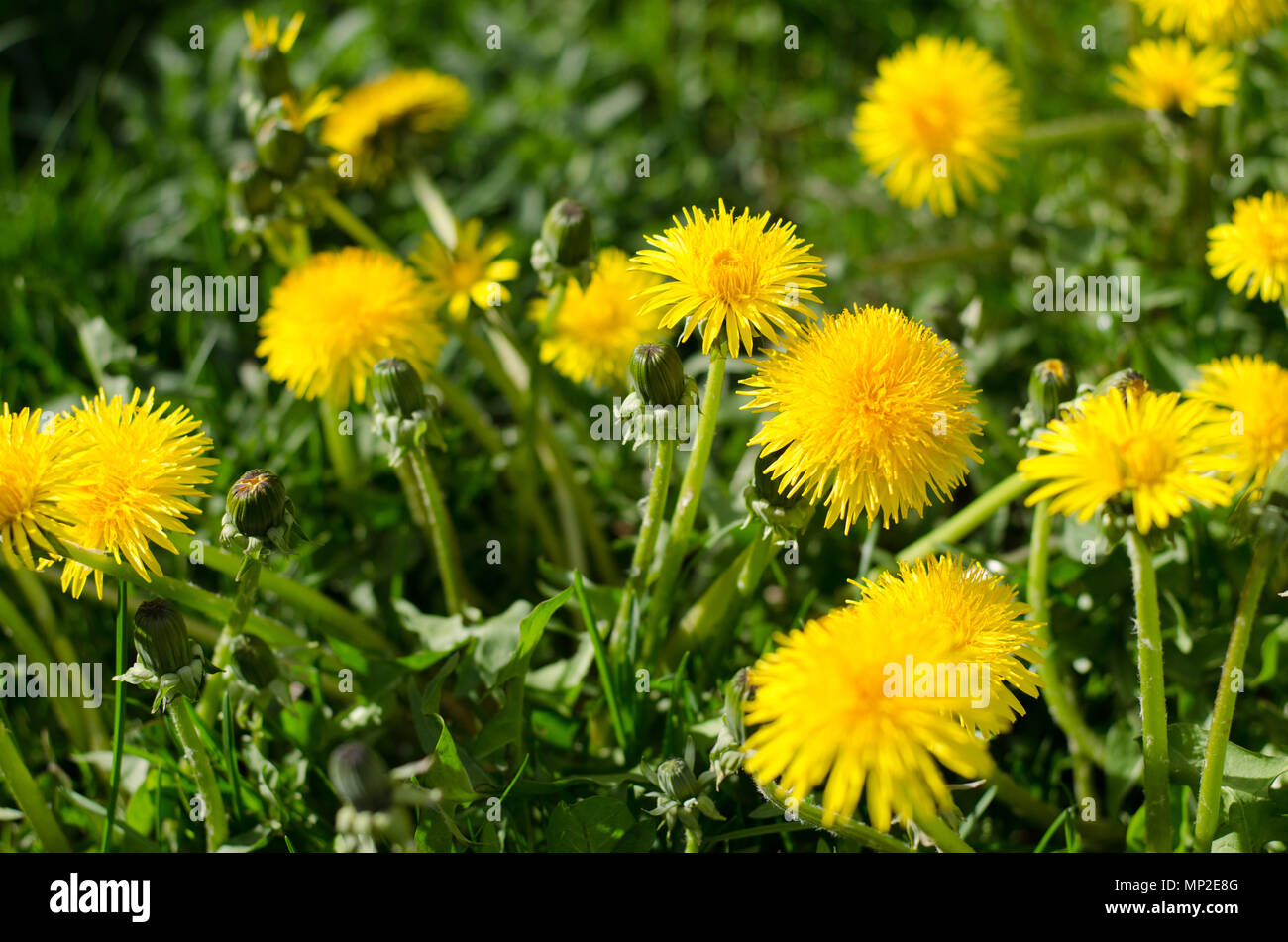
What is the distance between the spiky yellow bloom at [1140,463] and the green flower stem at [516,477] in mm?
957

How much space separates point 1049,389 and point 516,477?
92 centimetres

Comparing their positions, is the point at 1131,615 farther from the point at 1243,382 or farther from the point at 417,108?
the point at 417,108

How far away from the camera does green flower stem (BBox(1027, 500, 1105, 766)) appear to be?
153cm

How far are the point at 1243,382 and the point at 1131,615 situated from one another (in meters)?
0.50

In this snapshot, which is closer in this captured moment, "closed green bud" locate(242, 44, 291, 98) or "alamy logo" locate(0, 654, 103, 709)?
"alamy logo" locate(0, 654, 103, 709)

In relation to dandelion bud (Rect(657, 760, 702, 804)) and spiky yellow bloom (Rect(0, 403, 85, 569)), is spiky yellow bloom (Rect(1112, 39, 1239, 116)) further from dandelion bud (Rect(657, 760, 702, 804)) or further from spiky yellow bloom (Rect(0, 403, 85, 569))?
spiky yellow bloom (Rect(0, 403, 85, 569))

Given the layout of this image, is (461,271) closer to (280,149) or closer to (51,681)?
(280,149)

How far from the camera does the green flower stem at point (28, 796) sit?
1.38m

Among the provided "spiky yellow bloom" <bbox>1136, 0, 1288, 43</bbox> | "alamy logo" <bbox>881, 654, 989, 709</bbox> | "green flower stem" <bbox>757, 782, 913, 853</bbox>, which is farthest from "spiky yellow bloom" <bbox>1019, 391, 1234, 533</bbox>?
"spiky yellow bloom" <bbox>1136, 0, 1288, 43</bbox>

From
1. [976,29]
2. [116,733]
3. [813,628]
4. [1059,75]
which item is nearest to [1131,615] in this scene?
[813,628]

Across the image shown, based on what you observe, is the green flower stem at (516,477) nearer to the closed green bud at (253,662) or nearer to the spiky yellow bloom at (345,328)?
the spiky yellow bloom at (345,328)

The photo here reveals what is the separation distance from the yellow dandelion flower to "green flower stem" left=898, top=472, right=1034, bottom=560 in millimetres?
442

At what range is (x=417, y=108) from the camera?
2.31m
